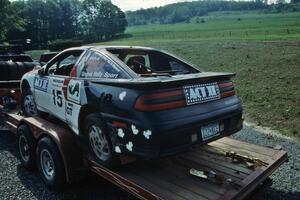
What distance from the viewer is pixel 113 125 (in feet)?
12.7

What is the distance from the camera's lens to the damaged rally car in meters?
3.59

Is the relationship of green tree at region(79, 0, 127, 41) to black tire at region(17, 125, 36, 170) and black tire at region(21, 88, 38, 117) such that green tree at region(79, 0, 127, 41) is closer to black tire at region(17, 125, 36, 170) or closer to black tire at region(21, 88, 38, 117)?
black tire at region(21, 88, 38, 117)

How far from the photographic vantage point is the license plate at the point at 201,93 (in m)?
3.87

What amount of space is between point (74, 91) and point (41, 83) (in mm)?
1290

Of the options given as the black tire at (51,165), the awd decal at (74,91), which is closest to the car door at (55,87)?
the awd decal at (74,91)

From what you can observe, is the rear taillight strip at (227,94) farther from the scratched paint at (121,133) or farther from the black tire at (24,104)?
the black tire at (24,104)

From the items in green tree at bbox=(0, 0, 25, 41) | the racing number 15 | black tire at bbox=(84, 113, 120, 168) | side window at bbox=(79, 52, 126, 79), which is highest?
green tree at bbox=(0, 0, 25, 41)

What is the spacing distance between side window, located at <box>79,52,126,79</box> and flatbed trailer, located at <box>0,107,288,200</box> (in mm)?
874

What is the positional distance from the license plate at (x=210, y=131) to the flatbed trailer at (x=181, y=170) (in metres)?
0.15

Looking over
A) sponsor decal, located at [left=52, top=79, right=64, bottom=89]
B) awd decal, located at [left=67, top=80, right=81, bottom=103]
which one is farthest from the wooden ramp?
sponsor decal, located at [left=52, top=79, right=64, bottom=89]

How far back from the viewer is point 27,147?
5371 mm

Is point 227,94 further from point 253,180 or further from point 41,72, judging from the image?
point 41,72

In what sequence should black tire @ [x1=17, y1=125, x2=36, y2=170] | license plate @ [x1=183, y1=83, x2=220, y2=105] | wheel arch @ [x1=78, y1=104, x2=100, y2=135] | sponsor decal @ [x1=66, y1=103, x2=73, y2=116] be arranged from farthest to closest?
1. black tire @ [x1=17, y1=125, x2=36, y2=170]
2. sponsor decal @ [x1=66, y1=103, x2=73, y2=116]
3. wheel arch @ [x1=78, y1=104, x2=100, y2=135]
4. license plate @ [x1=183, y1=83, x2=220, y2=105]

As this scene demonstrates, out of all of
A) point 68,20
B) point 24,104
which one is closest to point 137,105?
point 24,104
